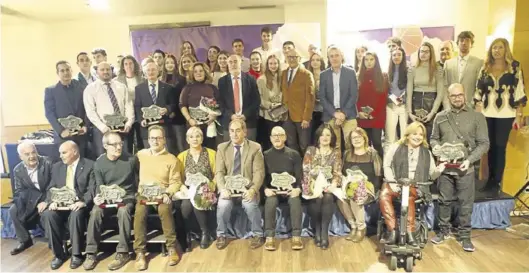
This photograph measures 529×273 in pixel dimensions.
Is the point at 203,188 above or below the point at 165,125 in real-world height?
below

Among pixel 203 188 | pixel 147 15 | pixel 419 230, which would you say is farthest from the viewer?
pixel 147 15

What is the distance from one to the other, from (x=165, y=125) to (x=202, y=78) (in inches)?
19.9

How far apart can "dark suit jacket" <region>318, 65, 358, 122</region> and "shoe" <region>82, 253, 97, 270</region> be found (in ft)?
7.15

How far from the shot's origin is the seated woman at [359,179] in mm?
3086

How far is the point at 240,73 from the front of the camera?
3.28 m

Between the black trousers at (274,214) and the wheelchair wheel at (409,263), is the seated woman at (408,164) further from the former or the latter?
the black trousers at (274,214)

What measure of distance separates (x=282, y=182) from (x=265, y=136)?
1.74 ft

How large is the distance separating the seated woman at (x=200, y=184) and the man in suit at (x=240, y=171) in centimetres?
7

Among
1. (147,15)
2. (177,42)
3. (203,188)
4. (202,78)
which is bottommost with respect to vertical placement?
(203,188)

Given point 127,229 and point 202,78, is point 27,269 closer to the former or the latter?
point 127,229

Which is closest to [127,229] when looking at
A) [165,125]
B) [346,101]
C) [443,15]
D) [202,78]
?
[165,125]

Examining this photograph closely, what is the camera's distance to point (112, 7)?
10.7 feet

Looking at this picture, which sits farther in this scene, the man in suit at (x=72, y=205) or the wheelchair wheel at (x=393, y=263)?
the man in suit at (x=72, y=205)

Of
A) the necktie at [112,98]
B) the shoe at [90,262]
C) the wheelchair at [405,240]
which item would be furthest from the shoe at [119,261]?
the wheelchair at [405,240]
